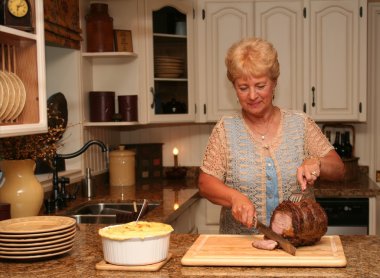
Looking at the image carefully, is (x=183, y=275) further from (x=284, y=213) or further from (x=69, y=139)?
(x=69, y=139)

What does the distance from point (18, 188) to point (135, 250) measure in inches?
35.7

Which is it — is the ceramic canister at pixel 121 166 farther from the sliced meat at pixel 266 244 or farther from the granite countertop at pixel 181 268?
the sliced meat at pixel 266 244

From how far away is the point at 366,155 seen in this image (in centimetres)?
437

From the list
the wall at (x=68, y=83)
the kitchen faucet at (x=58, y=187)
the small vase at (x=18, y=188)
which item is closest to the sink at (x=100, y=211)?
the kitchen faucet at (x=58, y=187)

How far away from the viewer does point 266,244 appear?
1.75 metres

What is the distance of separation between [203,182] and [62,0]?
1.65 metres

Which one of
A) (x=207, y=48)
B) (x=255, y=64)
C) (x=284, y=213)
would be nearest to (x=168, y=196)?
(x=207, y=48)

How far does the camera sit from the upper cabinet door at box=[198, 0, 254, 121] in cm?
404

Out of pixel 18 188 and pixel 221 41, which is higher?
pixel 221 41

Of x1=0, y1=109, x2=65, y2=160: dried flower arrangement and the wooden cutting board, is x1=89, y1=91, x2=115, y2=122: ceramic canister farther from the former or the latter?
the wooden cutting board

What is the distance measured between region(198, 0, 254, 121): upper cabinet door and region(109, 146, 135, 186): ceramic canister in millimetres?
600

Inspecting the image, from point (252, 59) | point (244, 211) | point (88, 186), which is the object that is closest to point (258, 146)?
point (252, 59)

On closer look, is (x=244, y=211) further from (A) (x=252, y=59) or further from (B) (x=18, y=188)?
(B) (x=18, y=188)

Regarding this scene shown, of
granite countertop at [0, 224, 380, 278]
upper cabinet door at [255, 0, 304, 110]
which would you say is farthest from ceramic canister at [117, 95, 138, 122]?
granite countertop at [0, 224, 380, 278]
